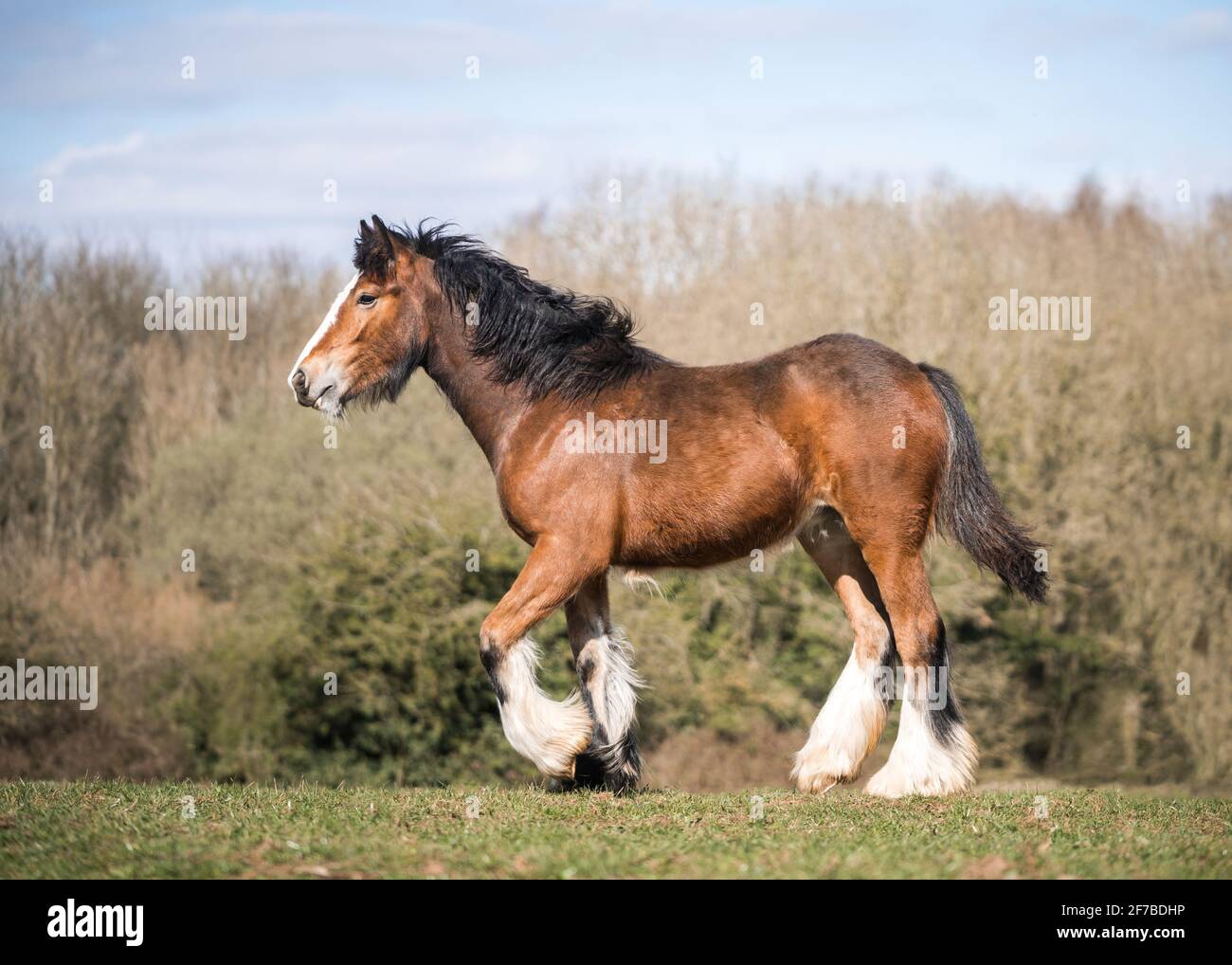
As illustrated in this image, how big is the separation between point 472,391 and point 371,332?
2.62 ft

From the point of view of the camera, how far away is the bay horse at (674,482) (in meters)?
7.87

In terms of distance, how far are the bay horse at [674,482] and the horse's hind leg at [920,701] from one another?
0.01 metres

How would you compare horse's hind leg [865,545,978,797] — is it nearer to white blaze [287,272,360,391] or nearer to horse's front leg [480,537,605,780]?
horse's front leg [480,537,605,780]

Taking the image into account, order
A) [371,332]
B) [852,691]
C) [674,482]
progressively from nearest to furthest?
[674,482]
[852,691]
[371,332]

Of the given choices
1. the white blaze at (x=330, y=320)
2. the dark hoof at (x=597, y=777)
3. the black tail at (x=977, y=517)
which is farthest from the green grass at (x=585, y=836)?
the white blaze at (x=330, y=320)

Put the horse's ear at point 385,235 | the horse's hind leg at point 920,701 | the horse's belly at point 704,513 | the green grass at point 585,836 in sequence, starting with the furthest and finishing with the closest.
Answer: the horse's ear at point 385,235
the horse's belly at point 704,513
the horse's hind leg at point 920,701
the green grass at point 585,836

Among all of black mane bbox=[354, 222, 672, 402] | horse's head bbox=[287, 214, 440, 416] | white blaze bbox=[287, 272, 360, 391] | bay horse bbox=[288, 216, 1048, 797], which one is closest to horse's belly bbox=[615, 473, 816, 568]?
bay horse bbox=[288, 216, 1048, 797]

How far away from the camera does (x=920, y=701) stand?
25.8 feet

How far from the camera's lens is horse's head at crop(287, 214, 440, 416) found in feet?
27.6

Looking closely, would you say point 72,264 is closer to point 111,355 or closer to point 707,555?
point 111,355

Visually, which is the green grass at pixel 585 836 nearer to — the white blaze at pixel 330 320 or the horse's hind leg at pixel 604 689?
the horse's hind leg at pixel 604 689

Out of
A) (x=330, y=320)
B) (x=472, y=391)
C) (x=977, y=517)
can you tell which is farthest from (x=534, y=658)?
(x=977, y=517)

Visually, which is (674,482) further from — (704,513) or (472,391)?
(472,391)
